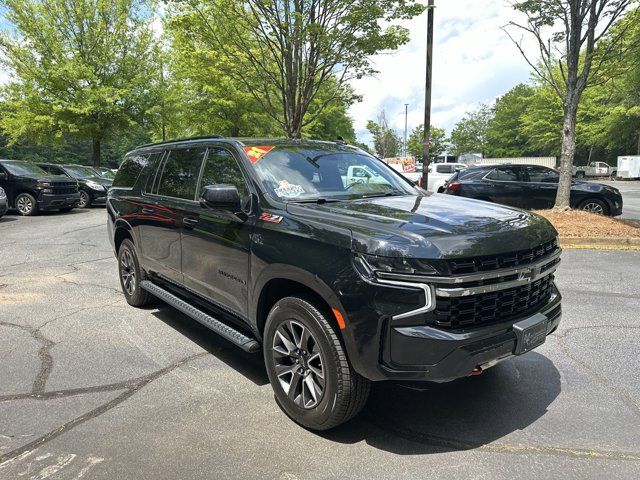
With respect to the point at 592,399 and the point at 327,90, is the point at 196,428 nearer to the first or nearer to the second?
the point at 592,399

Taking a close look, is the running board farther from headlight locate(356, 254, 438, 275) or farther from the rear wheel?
the rear wheel

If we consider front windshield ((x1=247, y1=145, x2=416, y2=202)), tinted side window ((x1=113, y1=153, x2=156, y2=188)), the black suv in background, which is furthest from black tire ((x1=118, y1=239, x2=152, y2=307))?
the black suv in background

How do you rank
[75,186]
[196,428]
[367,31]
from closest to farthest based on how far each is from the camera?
[196,428] < [367,31] < [75,186]

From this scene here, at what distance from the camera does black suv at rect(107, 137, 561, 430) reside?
2.55 m

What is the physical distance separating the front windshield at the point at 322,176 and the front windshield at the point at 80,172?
1633 cm

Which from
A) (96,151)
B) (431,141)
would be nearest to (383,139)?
(431,141)

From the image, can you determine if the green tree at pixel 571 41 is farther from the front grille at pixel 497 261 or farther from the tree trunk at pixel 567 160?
the front grille at pixel 497 261

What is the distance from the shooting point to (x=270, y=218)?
329cm

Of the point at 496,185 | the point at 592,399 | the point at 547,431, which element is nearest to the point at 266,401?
the point at 547,431

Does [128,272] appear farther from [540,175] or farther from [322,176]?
[540,175]

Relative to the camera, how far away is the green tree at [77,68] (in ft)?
67.8

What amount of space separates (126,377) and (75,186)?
13937 millimetres

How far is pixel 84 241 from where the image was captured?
10.2 meters

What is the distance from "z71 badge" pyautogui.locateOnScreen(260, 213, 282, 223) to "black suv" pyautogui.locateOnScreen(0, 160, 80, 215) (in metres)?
13.9
